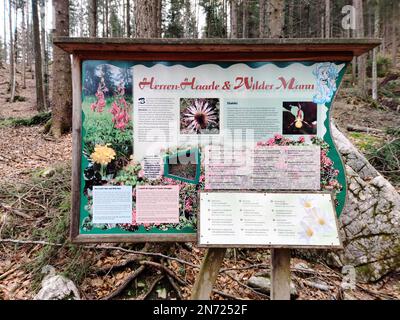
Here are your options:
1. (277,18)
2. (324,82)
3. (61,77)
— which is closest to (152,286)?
(324,82)

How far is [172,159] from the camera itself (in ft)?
7.71

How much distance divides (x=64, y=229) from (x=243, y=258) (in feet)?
6.99

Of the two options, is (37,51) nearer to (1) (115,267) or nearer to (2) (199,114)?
(1) (115,267)

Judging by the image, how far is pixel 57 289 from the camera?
3031mm

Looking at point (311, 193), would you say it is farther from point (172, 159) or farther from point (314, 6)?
point (314, 6)

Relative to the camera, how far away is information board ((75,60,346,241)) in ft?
7.64

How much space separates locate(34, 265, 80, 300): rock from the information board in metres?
1.07

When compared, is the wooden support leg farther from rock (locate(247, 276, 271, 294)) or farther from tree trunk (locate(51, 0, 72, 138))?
tree trunk (locate(51, 0, 72, 138))

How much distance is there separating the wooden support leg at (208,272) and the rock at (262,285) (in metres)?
1.14

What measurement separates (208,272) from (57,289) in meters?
1.58

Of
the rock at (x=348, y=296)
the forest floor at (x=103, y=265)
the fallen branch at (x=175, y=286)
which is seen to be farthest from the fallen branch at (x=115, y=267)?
the rock at (x=348, y=296)

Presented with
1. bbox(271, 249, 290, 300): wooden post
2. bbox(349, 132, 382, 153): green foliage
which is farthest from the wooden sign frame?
bbox(349, 132, 382, 153): green foliage

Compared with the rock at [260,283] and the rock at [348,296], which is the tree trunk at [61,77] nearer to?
the rock at [260,283]
